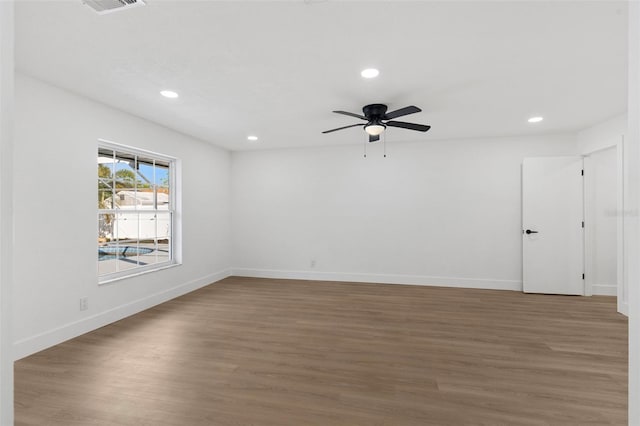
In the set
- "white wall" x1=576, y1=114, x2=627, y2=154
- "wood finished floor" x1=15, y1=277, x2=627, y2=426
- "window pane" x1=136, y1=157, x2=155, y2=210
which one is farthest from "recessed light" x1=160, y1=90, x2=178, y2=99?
"white wall" x1=576, y1=114, x2=627, y2=154

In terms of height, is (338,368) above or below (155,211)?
below

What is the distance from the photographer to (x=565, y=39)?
7.28 ft

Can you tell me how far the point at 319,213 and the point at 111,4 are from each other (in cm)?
452

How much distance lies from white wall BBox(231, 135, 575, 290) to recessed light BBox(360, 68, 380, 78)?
2.96m

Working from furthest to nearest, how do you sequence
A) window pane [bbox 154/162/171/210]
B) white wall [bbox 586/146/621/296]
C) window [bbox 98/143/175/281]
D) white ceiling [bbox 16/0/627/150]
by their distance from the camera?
white wall [bbox 586/146/621/296]
window pane [bbox 154/162/171/210]
window [bbox 98/143/175/281]
white ceiling [bbox 16/0/627/150]

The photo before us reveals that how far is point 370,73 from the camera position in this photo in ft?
9.08

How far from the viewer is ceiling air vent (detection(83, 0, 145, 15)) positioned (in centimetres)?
181

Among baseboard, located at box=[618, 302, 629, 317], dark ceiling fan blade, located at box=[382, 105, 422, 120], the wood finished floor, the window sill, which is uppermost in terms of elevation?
dark ceiling fan blade, located at box=[382, 105, 422, 120]

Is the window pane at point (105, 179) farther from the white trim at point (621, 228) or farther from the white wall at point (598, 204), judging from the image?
the white wall at point (598, 204)

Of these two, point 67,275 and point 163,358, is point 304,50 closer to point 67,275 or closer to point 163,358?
point 163,358

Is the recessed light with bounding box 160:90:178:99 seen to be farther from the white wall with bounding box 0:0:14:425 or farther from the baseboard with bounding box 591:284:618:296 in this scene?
the baseboard with bounding box 591:284:618:296

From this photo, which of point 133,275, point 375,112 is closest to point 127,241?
point 133,275

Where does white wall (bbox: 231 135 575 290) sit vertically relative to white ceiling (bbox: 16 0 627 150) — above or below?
below

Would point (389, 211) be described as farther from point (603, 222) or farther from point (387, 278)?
point (603, 222)
